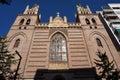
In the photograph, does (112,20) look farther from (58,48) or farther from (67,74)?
(67,74)

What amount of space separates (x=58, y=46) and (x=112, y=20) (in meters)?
14.2

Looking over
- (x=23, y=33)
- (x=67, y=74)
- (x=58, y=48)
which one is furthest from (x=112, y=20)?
(x=67, y=74)

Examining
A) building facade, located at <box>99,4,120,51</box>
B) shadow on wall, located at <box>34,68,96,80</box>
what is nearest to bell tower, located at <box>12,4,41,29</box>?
shadow on wall, located at <box>34,68,96,80</box>

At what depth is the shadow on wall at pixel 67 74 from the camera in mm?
15523

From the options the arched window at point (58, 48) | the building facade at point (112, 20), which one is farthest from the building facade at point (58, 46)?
the building facade at point (112, 20)

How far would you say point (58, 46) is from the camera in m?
19.1

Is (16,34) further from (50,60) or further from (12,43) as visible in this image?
(50,60)

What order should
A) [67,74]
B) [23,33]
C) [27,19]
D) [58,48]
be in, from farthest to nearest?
[27,19], [23,33], [58,48], [67,74]

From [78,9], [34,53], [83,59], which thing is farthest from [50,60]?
[78,9]

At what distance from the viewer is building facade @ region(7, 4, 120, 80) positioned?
52.6 feet

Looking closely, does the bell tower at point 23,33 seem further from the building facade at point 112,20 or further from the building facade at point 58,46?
the building facade at point 112,20

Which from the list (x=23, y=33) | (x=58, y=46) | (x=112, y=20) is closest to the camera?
(x=58, y=46)

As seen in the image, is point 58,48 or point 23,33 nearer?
point 58,48

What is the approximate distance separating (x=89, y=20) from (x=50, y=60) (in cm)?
917
